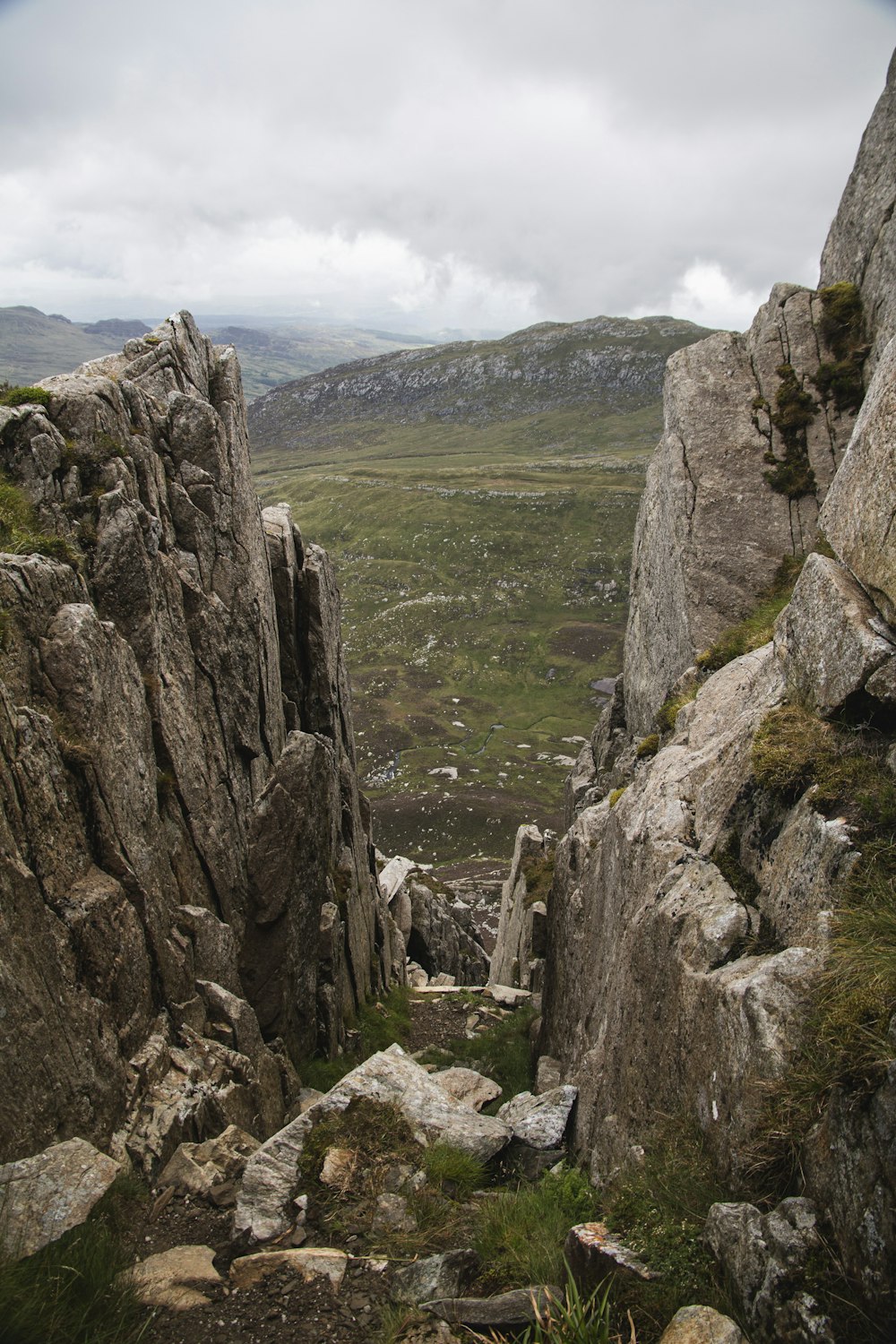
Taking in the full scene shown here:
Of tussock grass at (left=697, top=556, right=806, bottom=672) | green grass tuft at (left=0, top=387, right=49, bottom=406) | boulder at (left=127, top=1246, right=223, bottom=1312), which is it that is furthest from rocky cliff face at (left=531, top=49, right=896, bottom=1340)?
green grass tuft at (left=0, top=387, right=49, bottom=406)

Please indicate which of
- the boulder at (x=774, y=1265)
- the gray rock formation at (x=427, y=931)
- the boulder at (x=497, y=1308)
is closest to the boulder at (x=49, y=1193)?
the boulder at (x=497, y=1308)

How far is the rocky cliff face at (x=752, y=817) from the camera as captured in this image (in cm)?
1021

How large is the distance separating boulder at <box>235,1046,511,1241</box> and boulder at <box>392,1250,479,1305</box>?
3240 millimetres

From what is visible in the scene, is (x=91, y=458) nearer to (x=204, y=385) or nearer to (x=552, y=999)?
(x=204, y=385)

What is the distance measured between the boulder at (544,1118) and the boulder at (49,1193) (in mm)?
8774

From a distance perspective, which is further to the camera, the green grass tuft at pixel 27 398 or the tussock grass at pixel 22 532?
the green grass tuft at pixel 27 398

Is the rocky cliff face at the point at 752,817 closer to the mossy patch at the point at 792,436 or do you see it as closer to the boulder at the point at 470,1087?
the mossy patch at the point at 792,436

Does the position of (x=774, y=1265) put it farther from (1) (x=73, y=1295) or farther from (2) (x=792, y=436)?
(2) (x=792, y=436)

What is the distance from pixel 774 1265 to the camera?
8430mm

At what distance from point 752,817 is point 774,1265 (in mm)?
8766

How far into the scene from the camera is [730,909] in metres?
14.6

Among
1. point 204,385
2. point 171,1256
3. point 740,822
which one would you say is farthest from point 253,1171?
point 204,385

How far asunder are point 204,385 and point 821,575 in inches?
1051

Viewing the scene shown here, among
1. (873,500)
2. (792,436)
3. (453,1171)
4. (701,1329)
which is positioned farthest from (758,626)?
(701,1329)
